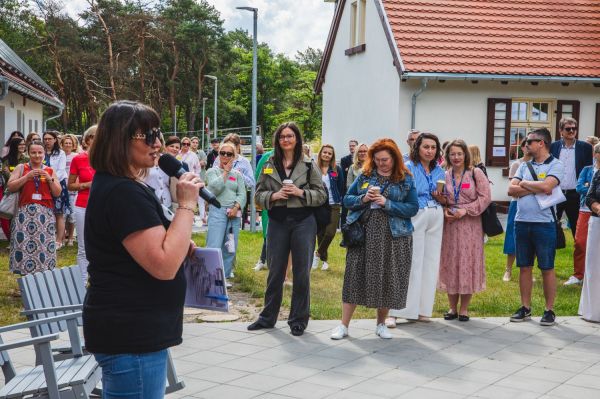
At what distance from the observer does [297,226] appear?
811 cm

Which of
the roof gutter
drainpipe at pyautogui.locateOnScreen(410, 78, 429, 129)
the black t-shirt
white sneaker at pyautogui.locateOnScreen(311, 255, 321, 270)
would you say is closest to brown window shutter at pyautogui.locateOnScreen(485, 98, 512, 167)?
the roof gutter

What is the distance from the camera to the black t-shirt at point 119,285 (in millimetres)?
3123

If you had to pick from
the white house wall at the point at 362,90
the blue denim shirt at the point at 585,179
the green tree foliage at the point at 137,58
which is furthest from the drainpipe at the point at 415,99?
the green tree foliage at the point at 137,58

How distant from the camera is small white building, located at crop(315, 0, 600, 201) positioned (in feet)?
69.6

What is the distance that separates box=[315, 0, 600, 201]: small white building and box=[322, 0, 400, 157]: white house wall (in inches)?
2.1

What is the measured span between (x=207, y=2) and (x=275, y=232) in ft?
211

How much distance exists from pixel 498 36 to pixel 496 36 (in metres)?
0.05

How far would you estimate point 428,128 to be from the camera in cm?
2156

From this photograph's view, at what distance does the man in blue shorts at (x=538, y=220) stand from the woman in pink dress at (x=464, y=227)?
39 centimetres

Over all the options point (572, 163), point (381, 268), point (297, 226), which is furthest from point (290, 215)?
point (572, 163)

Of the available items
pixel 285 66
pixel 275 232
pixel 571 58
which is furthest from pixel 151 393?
pixel 285 66

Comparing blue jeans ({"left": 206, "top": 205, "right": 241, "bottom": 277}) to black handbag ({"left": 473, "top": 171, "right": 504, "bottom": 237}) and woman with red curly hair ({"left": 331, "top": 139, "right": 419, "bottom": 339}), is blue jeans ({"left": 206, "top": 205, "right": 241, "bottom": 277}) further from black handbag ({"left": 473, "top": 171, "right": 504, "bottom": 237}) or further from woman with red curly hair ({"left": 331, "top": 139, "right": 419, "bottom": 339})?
black handbag ({"left": 473, "top": 171, "right": 504, "bottom": 237})

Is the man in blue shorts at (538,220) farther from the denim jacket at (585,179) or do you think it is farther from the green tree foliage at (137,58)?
the green tree foliage at (137,58)

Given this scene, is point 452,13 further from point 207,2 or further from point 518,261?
point 207,2
